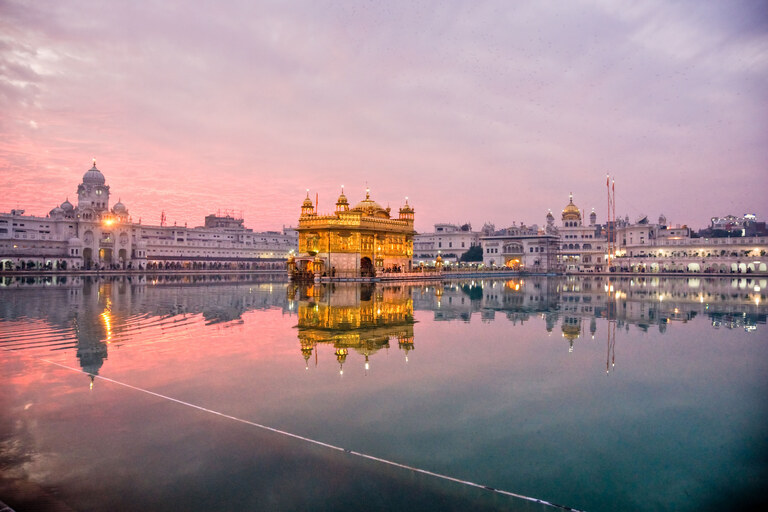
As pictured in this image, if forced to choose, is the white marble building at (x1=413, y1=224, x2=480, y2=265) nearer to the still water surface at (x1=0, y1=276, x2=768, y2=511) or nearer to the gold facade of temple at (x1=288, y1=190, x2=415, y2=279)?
the gold facade of temple at (x1=288, y1=190, x2=415, y2=279)

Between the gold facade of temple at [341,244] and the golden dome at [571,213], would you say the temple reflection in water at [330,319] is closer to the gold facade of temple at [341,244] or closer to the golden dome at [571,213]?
the gold facade of temple at [341,244]

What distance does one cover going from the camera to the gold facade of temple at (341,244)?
51625mm

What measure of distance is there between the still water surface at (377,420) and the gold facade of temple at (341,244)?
37.1 m

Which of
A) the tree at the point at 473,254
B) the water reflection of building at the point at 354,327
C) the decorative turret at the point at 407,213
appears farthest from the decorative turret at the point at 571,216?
the water reflection of building at the point at 354,327

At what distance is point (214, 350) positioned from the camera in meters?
11.5

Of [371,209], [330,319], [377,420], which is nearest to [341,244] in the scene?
[371,209]

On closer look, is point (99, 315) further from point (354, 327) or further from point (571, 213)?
point (571, 213)

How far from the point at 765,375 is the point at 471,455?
24.2 feet

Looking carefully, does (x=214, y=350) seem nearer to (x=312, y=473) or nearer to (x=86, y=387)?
(x=86, y=387)

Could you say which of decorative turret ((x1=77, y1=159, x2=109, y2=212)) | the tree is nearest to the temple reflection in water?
decorative turret ((x1=77, y1=159, x2=109, y2=212))

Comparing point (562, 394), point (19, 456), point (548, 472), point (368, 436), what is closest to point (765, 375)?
point (562, 394)

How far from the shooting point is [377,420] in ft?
21.6

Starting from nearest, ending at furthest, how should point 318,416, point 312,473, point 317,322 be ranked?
point 312,473 → point 318,416 → point 317,322

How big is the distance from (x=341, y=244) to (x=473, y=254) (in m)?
58.9
